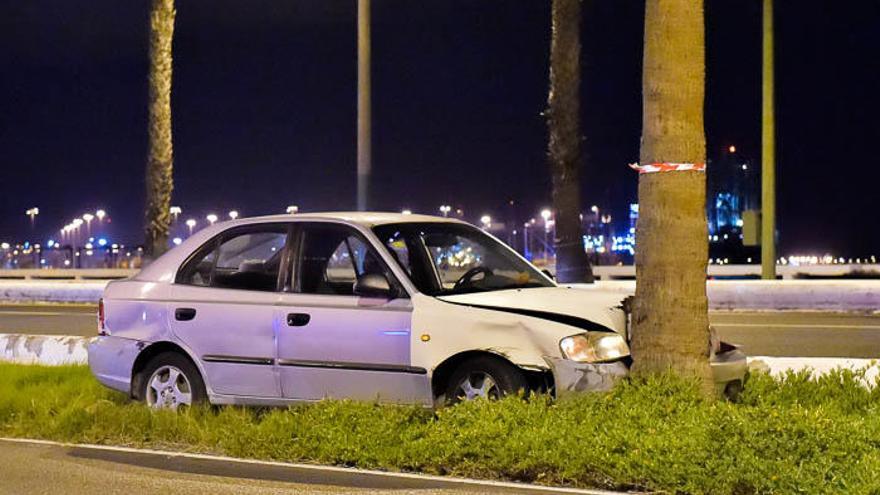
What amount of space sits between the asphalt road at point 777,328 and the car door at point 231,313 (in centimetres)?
751

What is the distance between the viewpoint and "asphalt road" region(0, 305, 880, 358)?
1555cm

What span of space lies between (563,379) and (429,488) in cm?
139

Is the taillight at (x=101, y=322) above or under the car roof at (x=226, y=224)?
under

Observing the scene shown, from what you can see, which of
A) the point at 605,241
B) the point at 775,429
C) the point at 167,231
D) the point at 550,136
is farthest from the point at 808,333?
the point at 605,241

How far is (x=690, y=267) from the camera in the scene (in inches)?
334

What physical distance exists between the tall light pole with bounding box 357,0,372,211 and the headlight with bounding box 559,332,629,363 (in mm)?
10661

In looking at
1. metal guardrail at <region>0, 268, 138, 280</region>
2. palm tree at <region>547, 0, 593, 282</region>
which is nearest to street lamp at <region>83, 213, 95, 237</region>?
metal guardrail at <region>0, 268, 138, 280</region>

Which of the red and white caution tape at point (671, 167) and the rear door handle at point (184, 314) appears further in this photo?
the rear door handle at point (184, 314)

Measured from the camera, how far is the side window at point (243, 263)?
9609 mm

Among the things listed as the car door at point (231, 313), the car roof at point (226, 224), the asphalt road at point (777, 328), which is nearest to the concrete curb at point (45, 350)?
the car roof at point (226, 224)

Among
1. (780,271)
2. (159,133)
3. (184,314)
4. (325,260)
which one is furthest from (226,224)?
(780,271)

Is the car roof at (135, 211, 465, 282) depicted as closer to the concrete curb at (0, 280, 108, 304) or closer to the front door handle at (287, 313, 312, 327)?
the front door handle at (287, 313, 312, 327)

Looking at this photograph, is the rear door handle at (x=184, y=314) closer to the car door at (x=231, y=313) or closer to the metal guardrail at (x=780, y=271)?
the car door at (x=231, y=313)

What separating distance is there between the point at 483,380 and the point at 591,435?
1268mm
